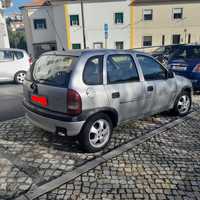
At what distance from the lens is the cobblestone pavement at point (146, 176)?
9.11 ft

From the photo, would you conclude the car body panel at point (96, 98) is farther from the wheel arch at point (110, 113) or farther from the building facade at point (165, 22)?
the building facade at point (165, 22)

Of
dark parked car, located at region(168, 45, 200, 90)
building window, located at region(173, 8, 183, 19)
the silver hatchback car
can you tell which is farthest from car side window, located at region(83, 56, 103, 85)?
building window, located at region(173, 8, 183, 19)

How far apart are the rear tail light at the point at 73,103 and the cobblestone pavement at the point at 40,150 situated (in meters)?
0.80

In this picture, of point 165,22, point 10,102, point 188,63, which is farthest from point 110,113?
point 165,22

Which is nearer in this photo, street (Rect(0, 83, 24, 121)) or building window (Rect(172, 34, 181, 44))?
street (Rect(0, 83, 24, 121))

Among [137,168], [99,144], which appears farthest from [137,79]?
[137,168]

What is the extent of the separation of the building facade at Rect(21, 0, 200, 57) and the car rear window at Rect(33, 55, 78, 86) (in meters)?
25.4

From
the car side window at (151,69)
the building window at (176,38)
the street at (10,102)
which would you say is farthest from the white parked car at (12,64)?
the building window at (176,38)

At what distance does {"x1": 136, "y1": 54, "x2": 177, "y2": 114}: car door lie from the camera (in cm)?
443

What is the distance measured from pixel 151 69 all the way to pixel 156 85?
341 mm

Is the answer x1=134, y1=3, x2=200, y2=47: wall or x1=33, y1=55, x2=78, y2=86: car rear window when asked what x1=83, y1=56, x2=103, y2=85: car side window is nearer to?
x1=33, y1=55, x2=78, y2=86: car rear window

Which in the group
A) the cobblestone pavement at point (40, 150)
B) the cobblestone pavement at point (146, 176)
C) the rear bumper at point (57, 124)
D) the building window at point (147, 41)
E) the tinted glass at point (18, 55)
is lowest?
the cobblestone pavement at point (146, 176)

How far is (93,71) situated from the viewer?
3.59m

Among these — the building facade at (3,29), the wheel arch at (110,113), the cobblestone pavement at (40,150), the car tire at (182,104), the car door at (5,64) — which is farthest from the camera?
the building facade at (3,29)
